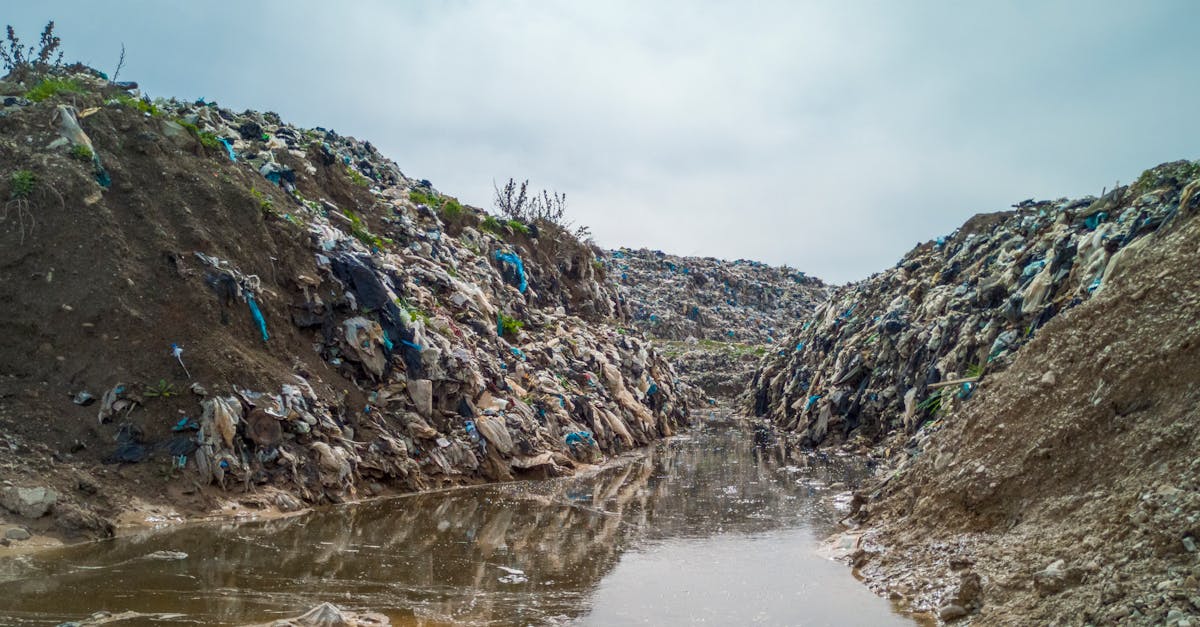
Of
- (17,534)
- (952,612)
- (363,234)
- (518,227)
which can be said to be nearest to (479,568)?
(17,534)

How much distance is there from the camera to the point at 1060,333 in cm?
625

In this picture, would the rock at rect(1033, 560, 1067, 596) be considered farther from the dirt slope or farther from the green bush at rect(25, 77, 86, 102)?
the green bush at rect(25, 77, 86, 102)

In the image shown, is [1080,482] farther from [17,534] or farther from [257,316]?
[257,316]

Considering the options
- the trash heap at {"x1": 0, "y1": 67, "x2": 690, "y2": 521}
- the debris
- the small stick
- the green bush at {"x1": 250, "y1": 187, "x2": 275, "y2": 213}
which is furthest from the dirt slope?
the green bush at {"x1": 250, "y1": 187, "x2": 275, "y2": 213}

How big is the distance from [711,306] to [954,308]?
81.1 feet

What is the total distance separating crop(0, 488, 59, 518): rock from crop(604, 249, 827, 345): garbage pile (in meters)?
26.3

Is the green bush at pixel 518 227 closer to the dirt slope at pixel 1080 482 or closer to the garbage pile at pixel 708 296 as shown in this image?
the garbage pile at pixel 708 296

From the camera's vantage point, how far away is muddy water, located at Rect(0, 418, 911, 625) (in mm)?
4750

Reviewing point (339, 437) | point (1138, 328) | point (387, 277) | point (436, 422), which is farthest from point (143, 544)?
point (1138, 328)

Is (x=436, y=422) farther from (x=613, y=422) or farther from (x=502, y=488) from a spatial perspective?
(x=613, y=422)

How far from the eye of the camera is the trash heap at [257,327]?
729 centimetres

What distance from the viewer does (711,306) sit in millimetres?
38312

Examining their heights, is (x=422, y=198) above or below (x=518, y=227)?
below

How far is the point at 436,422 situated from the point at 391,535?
10.0 feet
